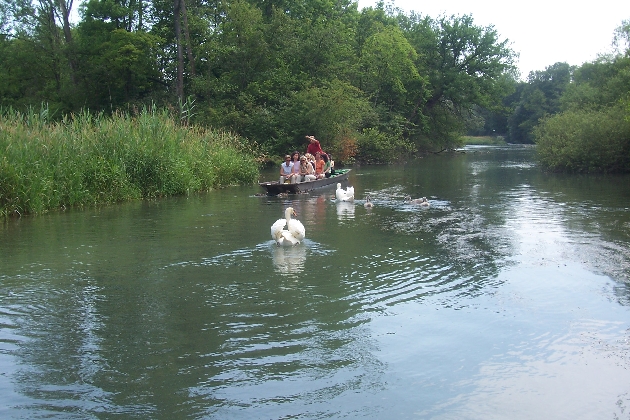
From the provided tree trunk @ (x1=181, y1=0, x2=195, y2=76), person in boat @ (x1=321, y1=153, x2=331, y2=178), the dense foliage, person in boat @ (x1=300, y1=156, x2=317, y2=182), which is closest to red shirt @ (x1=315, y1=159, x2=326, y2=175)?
person in boat @ (x1=321, y1=153, x2=331, y2=178)

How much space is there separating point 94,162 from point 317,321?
12.9m

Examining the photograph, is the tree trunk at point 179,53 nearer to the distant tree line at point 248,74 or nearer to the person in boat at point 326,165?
the distant tree line at point 248,74

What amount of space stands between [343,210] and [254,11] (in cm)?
2633

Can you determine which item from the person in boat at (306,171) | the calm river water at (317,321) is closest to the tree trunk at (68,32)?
the person in boat at (306,171)

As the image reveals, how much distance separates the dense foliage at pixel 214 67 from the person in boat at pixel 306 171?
14536 millimetres

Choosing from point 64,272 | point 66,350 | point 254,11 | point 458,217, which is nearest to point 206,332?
point 66,350

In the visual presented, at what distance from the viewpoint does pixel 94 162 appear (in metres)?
18.5

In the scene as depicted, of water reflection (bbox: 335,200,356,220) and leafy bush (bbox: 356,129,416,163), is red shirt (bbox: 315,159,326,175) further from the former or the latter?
leafy bush (bbox: 356,129,416,163)

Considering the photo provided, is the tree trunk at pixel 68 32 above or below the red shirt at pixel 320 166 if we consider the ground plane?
above

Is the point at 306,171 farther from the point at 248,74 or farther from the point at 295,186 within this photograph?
the point at 248,74

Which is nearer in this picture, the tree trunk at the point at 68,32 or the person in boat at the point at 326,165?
the person in boat at the point at 326,165

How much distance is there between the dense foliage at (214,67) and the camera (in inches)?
1539

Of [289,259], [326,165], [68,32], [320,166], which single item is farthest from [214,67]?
[289,259]

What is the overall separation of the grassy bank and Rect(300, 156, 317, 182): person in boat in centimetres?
328
